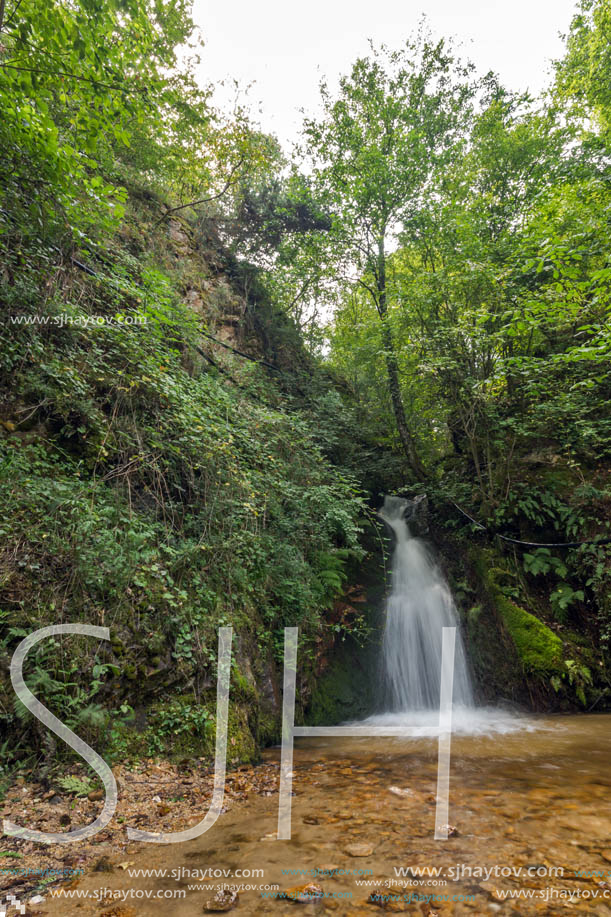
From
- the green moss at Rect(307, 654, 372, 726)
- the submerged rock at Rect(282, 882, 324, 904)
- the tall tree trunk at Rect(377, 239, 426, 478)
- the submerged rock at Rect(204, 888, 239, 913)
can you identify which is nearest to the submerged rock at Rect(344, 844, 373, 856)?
the submerged rock at Rect(282, 882, 324, 904)

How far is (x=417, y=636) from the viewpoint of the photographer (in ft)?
24.0

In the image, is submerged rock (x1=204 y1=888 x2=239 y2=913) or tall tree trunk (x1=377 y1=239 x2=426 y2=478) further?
tall tree trunk (x1=377 y1=239 x2=426 y2=478)

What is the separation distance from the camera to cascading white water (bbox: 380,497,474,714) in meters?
6.55

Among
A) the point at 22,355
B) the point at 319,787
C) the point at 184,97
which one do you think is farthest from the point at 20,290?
the point at 184,97

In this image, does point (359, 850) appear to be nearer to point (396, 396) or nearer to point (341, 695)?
point (341, 695)

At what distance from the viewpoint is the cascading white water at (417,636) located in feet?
21.5

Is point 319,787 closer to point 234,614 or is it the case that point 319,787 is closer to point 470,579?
point 234,614

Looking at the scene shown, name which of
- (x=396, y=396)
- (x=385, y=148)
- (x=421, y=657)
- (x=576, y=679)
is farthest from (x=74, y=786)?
(x=385, y=148)

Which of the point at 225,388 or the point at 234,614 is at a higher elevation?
the point at 225,388

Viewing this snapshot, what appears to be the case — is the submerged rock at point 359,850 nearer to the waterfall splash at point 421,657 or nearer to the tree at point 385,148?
the waterfall splash at point 421,657

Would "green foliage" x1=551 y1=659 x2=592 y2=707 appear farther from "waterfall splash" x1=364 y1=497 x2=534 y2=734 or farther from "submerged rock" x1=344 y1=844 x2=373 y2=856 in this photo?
"submerged rock" x1=344 y1=844 x2=373 y2=856

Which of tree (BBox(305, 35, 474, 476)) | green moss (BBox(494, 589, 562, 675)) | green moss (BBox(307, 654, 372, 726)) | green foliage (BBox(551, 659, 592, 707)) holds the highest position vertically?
tree (BBox(305, 35, 474, 476))

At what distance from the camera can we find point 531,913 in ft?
5.48

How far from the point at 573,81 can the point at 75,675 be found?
637 inches
